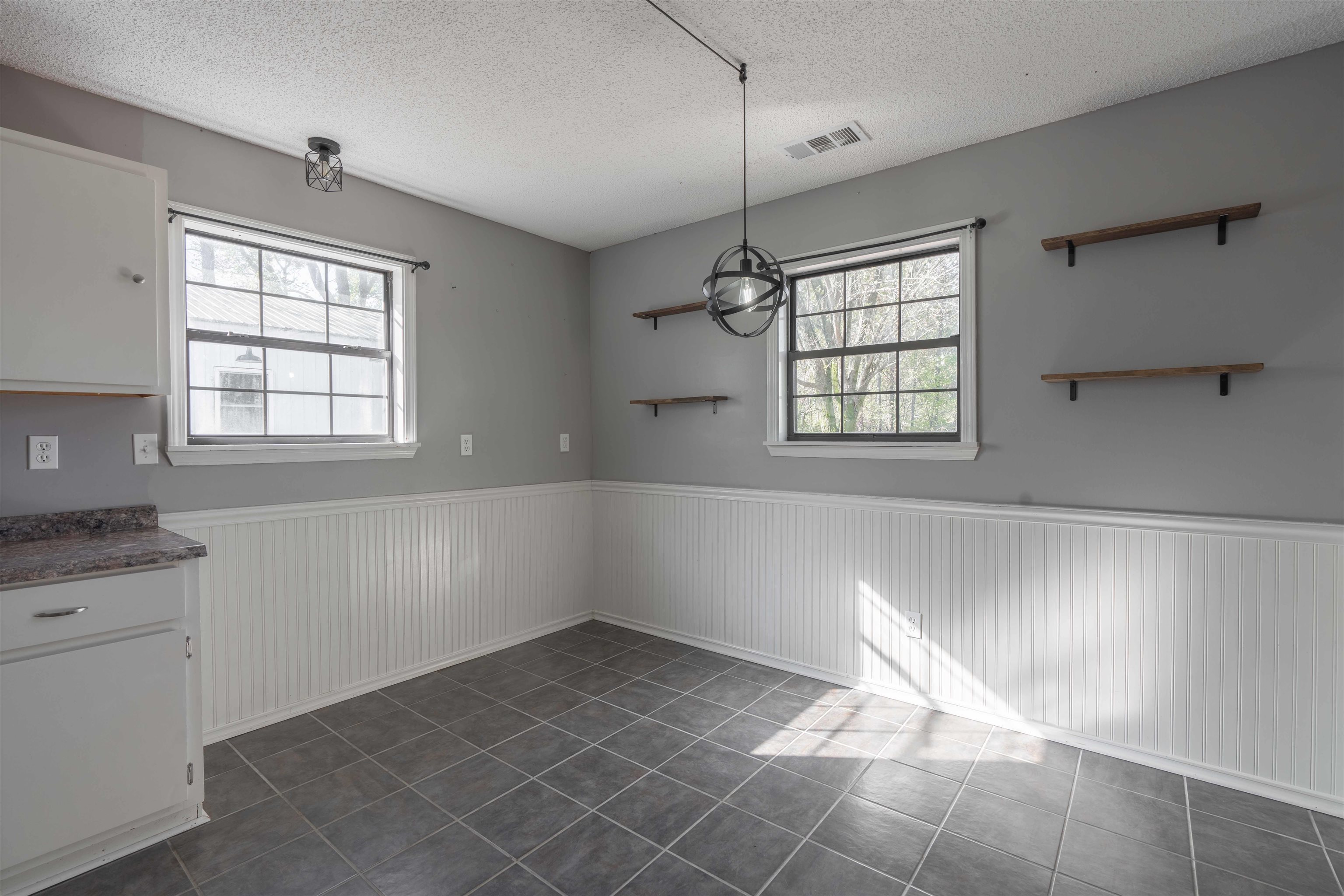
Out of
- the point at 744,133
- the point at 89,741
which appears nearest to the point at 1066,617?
the point at 744,133

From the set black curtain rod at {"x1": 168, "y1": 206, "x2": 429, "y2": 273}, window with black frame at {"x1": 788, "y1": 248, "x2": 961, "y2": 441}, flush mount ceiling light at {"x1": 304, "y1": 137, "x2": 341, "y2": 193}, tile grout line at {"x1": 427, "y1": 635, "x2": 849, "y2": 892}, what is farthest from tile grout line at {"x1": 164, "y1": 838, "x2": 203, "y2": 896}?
window with black frame at {"x1": 788, "y1": 248, "x2": 961, "y2": 441}

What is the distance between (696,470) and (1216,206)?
2.67m

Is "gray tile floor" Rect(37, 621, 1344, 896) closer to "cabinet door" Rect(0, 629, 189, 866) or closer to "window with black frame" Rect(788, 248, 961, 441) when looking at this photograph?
"cabinet door" Rect(0, 629, 189, 866)

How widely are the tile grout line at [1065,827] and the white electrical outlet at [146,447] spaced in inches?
135

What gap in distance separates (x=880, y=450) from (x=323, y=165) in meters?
2.98

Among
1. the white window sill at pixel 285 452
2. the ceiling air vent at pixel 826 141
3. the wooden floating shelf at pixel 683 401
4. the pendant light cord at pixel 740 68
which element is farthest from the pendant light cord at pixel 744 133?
the white window sill at pixel 285 452

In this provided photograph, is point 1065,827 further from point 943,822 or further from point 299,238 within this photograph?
point 299,238

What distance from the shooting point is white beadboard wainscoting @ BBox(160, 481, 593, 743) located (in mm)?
2807

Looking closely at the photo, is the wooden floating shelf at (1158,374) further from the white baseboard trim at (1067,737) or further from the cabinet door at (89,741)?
the cabinet door at (89,741)

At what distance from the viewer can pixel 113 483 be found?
2.50 metres

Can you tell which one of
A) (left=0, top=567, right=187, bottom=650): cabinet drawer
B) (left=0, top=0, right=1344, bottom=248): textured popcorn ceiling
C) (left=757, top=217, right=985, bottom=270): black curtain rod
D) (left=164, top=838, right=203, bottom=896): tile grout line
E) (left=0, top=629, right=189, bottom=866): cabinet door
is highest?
(left=0, top=0, right=1344, bottom=248): textured popcorn ceiling

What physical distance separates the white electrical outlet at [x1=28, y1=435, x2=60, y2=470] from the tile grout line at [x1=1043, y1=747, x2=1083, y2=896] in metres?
3.56

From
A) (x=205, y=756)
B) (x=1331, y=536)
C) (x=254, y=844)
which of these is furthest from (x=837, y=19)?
(x=205, y=756)

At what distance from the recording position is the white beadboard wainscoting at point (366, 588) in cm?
281
